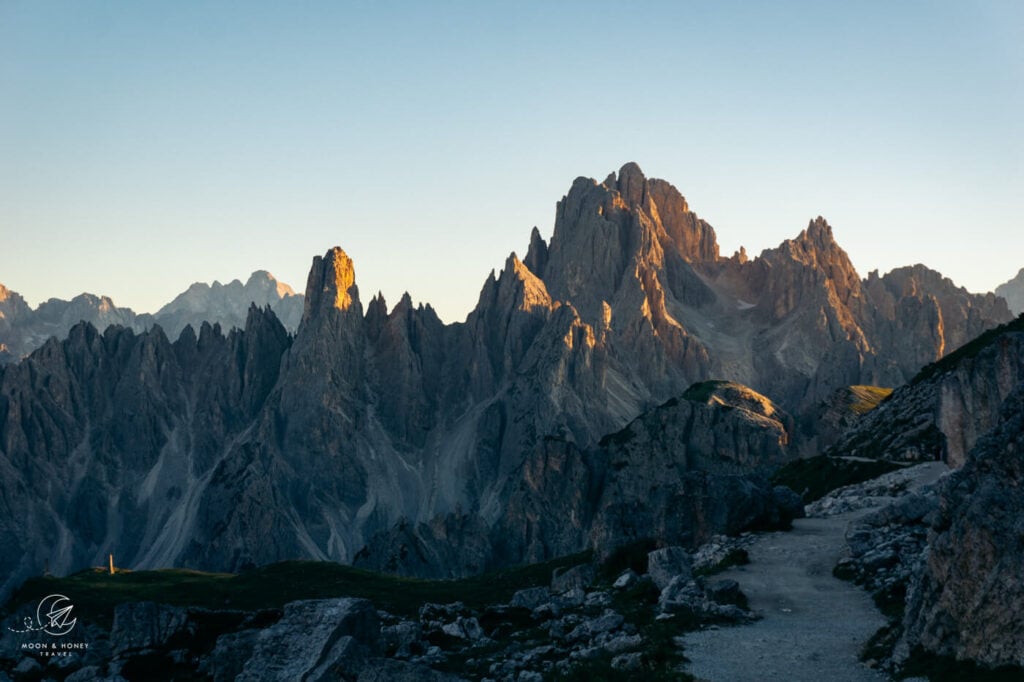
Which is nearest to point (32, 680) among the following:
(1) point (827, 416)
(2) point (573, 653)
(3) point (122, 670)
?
(3) point (122, 670)

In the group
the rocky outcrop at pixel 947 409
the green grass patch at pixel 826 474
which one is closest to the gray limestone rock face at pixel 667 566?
the rocky outcrop at pixel 947 409

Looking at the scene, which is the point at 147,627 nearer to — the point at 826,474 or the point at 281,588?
the point at 281,588

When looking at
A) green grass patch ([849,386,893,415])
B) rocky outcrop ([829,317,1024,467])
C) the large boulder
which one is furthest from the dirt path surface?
green grass patch ([849,386,893,415])

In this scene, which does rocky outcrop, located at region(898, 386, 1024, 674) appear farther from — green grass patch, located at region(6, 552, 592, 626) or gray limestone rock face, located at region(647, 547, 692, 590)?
green grass patch, located at region(6, 552, 592, 626)

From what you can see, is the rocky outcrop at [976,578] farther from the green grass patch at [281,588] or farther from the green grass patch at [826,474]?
the green grass patch at [826,474]

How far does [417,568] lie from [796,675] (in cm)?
15852

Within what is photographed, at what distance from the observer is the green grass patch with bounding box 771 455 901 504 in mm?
79125

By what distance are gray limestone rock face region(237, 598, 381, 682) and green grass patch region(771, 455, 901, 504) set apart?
55.6m

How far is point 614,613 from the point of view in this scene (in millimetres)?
40656

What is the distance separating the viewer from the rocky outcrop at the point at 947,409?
60.7 metres

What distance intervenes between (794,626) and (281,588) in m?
65.1

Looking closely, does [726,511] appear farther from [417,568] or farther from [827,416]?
[417,568]

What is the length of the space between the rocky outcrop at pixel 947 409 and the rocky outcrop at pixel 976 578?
28.6 feet

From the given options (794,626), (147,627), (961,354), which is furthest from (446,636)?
(961,354)
